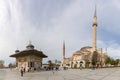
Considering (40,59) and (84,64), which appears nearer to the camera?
(40,59)

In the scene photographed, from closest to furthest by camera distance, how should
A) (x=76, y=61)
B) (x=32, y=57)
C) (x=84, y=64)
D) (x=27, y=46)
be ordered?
(x=32, y=57), (x=27, y=46), (x=84, y=64), (x=76, y=61)

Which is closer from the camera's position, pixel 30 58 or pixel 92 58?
pixel 30 58

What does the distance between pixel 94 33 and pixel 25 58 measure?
41.9 m

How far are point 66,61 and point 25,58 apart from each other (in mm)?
69969

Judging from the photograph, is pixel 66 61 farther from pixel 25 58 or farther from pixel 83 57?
pixel 25 58

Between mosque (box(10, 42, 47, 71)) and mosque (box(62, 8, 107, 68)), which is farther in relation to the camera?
mosque (box(62, 8, 107, 68))

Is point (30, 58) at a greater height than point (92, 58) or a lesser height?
greater

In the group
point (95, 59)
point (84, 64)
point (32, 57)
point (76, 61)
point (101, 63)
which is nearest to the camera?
point (32, 57)

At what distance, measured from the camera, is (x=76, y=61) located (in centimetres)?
10488

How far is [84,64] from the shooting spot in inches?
3853

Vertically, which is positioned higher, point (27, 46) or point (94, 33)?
point (94, 33)

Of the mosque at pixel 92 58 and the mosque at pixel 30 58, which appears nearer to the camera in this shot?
the mosque at pixel 30 58

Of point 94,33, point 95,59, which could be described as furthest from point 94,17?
point 95,59

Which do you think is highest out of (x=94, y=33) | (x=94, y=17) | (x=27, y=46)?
(x=94, y=17)
